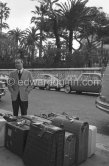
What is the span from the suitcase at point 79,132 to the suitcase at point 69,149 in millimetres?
75

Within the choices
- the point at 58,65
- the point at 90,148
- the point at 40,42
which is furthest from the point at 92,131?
the point at 40,42

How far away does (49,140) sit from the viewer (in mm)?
3980

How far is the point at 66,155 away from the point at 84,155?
1.83ft

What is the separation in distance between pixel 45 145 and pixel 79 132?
28.5 inches

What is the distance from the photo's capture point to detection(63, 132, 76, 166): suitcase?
434 centimetres

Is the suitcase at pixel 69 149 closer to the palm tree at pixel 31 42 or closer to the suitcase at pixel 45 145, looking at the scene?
the suitcase at pixel 45 145

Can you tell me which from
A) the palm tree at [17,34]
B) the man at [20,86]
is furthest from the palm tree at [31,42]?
the man at [20,86]

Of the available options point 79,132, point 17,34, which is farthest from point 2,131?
point 17,34

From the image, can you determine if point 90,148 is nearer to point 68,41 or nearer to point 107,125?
point 107,125

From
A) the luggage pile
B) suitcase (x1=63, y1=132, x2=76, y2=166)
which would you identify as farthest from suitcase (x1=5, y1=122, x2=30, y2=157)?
suitcase (x1=63, y1=132, x2=76, y2=166)

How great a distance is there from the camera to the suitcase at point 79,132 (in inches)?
178

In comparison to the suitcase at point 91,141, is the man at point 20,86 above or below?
above

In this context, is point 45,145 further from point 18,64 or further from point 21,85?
point 18,64

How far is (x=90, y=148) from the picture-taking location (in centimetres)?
498
